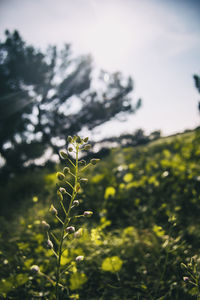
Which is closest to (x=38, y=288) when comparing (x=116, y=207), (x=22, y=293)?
(x=22, y=293)

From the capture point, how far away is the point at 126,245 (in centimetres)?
138

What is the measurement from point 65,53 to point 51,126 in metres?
4.43

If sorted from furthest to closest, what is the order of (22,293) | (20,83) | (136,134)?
(136,134)
(20,83)
(22,293)

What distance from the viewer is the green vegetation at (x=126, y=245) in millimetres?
942

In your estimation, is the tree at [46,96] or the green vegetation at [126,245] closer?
the green vegetation at [126,245]

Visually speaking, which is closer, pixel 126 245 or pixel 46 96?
pixel 126 245

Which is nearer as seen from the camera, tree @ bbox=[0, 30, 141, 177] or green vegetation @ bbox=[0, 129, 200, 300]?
green vegetation @ bbox=[0, 129, 200, 300]

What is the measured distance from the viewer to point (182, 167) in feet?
6.92

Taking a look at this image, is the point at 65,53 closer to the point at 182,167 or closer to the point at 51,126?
the point at 51,126

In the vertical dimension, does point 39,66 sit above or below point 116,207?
above

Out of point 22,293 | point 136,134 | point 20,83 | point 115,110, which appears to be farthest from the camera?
point 115,110

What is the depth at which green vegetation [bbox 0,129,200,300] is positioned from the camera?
94 cm

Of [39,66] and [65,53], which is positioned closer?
[39,66]

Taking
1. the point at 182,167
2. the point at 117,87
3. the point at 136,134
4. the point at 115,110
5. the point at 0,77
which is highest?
the point at 0,77
